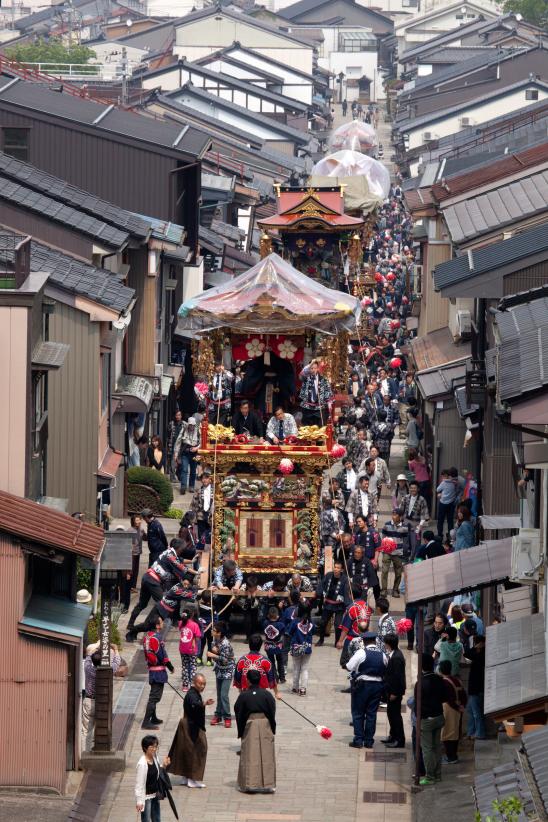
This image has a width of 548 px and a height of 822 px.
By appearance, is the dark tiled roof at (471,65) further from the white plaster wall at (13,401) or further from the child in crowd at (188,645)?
the white plaster wall at (13,401)

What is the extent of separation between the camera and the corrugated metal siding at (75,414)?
32.3 metres

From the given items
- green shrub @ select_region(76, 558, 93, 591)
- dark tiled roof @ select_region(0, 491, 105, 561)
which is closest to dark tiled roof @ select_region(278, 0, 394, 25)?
green shrub @ select_region(76, 558, 93, 591)

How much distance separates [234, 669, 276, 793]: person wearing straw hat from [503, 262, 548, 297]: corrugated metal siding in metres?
11.6

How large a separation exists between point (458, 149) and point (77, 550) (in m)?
48.0

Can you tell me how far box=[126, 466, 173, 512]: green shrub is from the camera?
1425 inches

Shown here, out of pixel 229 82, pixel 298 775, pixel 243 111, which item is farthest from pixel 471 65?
pixel 298 775

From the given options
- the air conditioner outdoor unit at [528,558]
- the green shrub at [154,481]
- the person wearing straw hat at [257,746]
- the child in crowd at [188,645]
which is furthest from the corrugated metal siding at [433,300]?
the air conditioner outdoor unit at [528,558]

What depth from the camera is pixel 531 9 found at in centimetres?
12400

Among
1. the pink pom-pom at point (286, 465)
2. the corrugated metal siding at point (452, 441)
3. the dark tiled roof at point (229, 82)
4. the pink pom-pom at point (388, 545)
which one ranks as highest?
the dark tiled roof at point (229, 82)

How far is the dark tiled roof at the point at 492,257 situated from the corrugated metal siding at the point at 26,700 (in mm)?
12503

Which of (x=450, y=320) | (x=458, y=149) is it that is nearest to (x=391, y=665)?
(x=450, y=320)

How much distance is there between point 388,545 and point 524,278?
17.8 feet

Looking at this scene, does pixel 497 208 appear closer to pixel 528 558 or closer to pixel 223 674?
pixel 223 674

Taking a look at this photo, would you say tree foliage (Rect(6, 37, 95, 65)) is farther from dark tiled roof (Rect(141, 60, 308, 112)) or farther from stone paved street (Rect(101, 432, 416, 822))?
stone paved street (Rect(101, 432, 416, 822))
